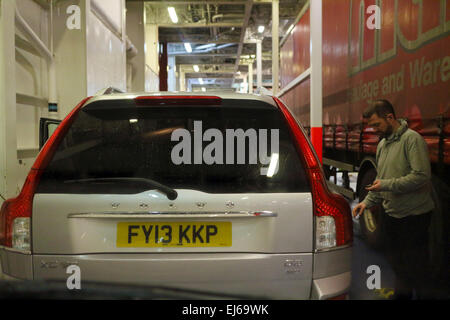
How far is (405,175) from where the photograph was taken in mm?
3551

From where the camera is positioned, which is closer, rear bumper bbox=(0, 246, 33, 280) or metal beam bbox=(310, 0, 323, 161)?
rear bumper bbox=(0, 246, 33, 280)

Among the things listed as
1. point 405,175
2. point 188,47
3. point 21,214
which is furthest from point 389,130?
point 188,47

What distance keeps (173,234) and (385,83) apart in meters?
3.83

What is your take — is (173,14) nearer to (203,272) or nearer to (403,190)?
(403,190)

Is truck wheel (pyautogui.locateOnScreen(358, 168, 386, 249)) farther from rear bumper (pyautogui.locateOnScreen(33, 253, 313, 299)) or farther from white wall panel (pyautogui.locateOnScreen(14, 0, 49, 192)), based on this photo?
white wall panel (pyautogui.locateOnScreen(14, 0, 49, 192))

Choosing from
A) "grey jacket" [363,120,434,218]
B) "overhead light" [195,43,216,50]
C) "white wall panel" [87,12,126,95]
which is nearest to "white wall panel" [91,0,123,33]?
"white wall panel" [87,12,126,95]

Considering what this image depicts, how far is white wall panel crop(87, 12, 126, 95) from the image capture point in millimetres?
6586

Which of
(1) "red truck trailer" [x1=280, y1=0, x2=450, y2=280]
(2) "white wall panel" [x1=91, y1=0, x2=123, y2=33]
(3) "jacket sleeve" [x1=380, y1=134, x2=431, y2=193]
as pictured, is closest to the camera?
(3) "jacket sleeve" [x1=380, y1=134, x2=431, y2=193]

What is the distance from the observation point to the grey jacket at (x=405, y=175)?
3.37 meters

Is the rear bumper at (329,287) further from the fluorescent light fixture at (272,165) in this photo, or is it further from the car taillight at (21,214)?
the car taillight at (21,214)

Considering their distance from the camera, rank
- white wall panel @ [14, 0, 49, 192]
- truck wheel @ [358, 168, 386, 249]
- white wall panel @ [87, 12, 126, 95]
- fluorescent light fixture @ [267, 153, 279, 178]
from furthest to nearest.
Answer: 1. white wall panel @ [87, 12, 126, 95]
2. white wall panel @ [14, 0, 49, 192]
3. truck wheel @ [358, 168, 386, 249]
4. fluorescent light fixture @ [267, 153, 279, 178]

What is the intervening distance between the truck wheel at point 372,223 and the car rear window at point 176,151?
3.30 metres

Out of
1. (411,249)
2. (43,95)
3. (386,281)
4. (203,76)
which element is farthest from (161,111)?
(203,76)

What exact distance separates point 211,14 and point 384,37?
38.4ft
